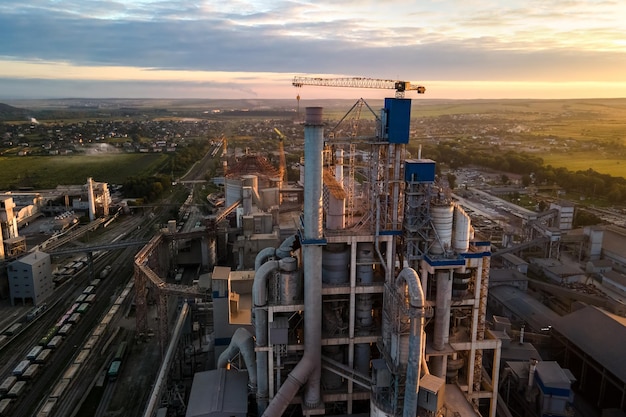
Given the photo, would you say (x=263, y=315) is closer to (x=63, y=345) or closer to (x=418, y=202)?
(x=418, y=202)

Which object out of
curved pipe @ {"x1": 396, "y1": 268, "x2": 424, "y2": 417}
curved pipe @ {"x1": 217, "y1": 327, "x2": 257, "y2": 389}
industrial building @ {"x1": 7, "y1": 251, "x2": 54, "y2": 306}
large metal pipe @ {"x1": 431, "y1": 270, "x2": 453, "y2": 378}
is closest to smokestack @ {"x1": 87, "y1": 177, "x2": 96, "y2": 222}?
industrial building @ {"x1": 7, "y1": 251, "x2": 54, "y2": 306}

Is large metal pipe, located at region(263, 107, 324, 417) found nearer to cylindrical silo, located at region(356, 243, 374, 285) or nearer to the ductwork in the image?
the ductwork

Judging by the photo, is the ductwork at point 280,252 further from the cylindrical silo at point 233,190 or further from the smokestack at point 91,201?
the smokestack at point 91,201

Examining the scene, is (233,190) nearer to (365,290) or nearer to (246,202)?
(246,202)

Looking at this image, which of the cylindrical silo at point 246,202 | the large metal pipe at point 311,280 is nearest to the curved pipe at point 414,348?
the large metal pipe at point 311,280

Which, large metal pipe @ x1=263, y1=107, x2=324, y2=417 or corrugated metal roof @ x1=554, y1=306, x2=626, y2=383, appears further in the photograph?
corrugated metal roof @ x1=554, y1=306, x2=626, y2=383

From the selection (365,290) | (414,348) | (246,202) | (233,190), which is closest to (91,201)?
(233,190)
